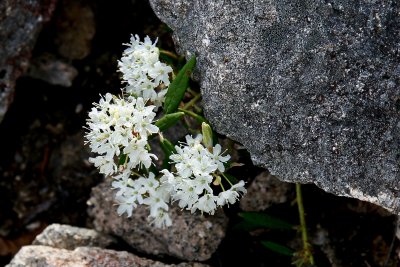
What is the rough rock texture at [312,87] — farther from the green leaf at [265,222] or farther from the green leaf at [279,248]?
the green leaf at [279,248]

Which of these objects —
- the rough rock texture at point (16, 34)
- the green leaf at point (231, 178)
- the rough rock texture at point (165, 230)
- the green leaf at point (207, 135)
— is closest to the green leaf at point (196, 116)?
the green leaf at point (207, 135)

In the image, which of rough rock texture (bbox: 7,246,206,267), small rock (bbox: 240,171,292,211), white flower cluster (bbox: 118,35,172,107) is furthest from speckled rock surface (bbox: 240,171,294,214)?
white flower cluster (bbox: 118,35,172,107)

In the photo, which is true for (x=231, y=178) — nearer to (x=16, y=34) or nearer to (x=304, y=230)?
(x=304, y=230)

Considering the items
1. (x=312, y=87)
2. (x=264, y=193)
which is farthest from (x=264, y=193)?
(x=312, y=87)

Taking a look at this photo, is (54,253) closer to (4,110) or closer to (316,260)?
(4,110)

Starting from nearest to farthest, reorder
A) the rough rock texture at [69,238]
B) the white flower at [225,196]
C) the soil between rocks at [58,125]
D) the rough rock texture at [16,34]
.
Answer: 1. the white flower at [225,196]
2. the rough rock texture at [69,238]
3. the rough rock texture at [16,34]
4. the soil between rocks at [58,125]
